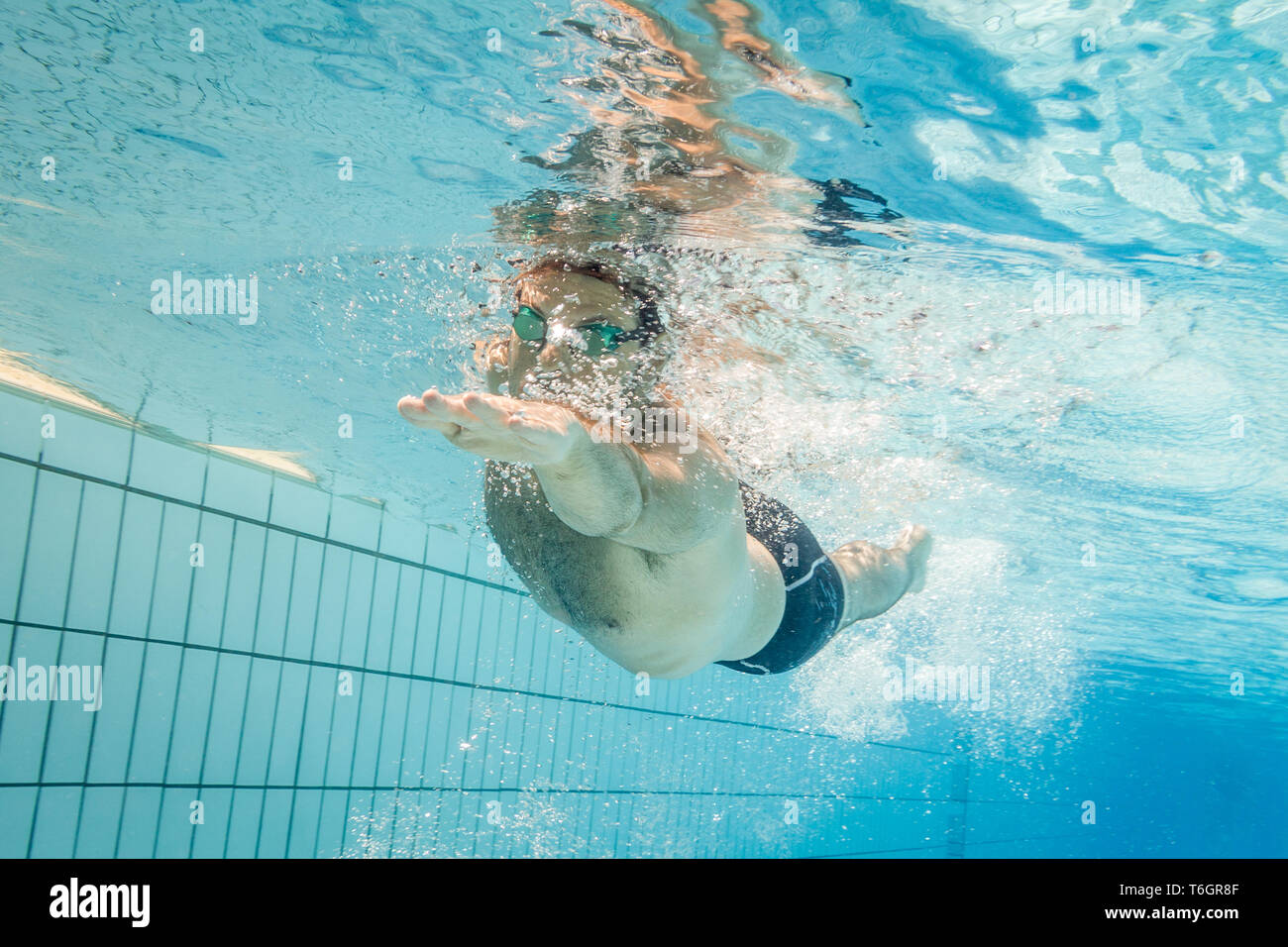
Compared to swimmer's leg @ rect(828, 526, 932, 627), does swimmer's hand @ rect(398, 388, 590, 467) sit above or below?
above

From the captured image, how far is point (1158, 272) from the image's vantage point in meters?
4.72

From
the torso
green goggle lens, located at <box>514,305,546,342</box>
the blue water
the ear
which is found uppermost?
the blue water

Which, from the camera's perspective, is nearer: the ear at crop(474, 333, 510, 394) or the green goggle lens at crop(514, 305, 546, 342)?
the green goggle lens at crop(514, 305, 546, 342)

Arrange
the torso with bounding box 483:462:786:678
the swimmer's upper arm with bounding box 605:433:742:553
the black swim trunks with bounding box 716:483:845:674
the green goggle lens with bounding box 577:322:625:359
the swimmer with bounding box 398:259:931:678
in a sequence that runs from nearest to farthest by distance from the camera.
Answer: the swimmer with bounding box 398:259:931:678, the swimmer's upper arm with bounding box 605:433:742:553, the torso with bounding box 483:462:786:678, the green goggle lens with bounding box 577:322:625:359, the black swim trunks with bounding box 716:483:845:674

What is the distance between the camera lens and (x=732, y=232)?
178 inches

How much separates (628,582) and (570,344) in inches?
63.1

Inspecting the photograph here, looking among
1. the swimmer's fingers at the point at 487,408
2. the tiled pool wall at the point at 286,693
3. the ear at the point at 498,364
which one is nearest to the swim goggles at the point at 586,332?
the ear at the point at 498,364

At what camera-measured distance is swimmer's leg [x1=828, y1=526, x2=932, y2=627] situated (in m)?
5.93

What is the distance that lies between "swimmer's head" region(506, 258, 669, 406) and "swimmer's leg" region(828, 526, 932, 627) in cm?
212

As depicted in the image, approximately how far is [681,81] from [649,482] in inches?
68.3

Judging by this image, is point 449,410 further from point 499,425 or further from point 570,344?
point 570,344

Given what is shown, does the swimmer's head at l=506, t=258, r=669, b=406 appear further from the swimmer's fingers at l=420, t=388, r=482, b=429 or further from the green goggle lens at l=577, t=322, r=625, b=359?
the swimmer's fingers at l=420, t=388, r=482, b=429

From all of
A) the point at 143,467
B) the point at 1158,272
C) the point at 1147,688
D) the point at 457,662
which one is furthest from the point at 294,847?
the point at 1147,688

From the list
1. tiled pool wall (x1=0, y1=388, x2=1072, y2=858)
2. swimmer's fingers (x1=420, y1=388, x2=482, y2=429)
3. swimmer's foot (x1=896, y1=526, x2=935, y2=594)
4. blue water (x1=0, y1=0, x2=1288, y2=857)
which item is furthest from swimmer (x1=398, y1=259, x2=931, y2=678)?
tiled pool wall (x1=0, y1=388, x2=1072, y2=858)
